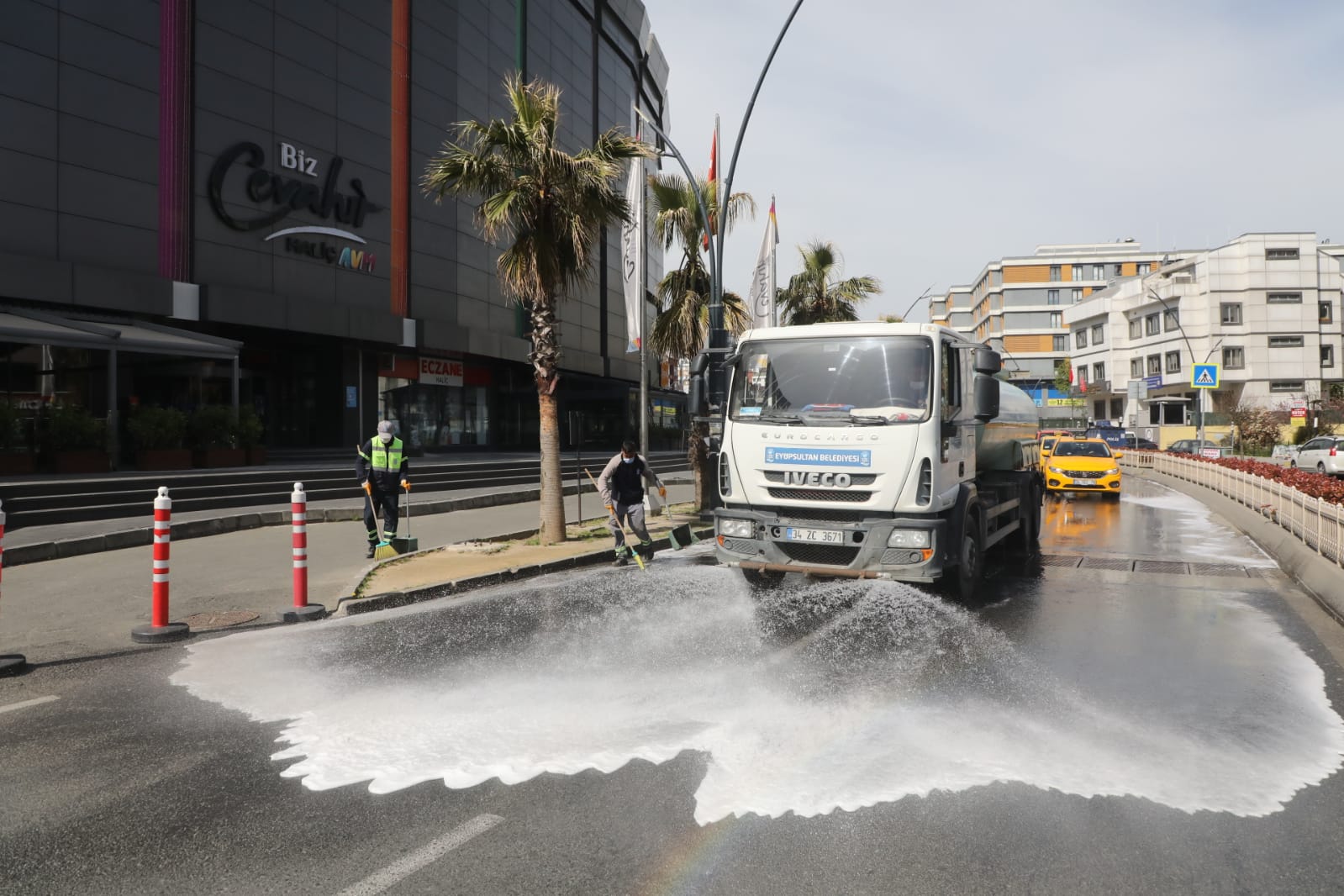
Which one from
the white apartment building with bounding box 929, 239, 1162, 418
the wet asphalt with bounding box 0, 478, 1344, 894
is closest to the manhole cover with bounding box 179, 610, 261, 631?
the wet asphalt with bounding box 0, 478, 1344, 894

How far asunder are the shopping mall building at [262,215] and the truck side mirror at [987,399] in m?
17.8

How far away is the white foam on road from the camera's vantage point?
412 centimetres

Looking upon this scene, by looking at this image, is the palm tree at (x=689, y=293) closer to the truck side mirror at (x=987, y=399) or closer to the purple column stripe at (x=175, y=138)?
the truck side mirror at (x=987, y=399)

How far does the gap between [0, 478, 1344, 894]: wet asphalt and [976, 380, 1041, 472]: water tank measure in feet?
9.13

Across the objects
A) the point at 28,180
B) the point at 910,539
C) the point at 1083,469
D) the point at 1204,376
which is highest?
the point at 28,180

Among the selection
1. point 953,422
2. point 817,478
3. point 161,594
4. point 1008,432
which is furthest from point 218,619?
point 1008,432

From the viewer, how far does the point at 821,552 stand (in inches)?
314

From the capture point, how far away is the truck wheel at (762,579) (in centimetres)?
936

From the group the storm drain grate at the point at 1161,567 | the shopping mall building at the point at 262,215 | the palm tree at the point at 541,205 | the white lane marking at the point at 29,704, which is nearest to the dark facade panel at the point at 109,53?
the shopping mall building at the point at 262,215

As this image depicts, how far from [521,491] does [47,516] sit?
9.69 meters

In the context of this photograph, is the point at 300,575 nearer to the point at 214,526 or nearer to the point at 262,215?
the point at 214,526

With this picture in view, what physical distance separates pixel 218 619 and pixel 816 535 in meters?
5.57

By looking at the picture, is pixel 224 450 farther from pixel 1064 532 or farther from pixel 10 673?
pixel 1064 532

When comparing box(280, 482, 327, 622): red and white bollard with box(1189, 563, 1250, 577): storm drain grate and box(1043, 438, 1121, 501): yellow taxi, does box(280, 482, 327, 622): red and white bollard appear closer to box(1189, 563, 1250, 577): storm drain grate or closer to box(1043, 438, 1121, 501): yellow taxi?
box(1189, 563, 1250, 577): storm drain grate
